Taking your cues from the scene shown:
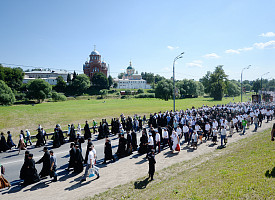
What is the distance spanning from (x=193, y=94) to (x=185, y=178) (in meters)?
91.9

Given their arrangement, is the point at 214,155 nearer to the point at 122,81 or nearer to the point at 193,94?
the point at 193,94

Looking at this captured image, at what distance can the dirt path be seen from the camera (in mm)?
7262

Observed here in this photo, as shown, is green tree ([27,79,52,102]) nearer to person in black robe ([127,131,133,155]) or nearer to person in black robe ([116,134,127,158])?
person in black robe ([127,131,133,155])

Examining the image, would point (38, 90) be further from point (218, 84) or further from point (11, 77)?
point (218, 84)

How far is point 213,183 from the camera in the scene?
6.73 m

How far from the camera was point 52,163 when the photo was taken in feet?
27.8

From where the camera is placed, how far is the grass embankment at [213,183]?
5863 millimetres

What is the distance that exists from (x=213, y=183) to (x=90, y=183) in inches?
203

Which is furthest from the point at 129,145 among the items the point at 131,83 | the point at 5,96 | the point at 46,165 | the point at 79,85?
the point at 131,83

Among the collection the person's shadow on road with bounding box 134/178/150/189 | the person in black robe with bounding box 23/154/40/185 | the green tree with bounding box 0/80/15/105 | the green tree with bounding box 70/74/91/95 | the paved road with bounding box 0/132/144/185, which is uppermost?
the green tree with bounding box 70/74/91/95

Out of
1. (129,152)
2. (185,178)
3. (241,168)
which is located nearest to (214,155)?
(241,168)

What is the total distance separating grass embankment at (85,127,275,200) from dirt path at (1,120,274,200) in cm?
61

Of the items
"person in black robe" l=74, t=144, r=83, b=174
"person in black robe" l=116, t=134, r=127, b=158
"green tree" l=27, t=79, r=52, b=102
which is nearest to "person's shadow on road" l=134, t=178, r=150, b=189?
"person in black robe" l=74, t=144, r=83, b=174

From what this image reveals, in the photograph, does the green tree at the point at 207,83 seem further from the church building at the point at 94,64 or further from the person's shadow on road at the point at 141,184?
the person's shadow on road at the point at 141,184
